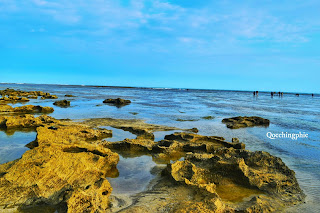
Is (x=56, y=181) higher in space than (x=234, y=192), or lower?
higher

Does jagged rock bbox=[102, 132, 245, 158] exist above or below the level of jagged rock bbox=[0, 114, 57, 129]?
below

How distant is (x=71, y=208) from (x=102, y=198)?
514mm

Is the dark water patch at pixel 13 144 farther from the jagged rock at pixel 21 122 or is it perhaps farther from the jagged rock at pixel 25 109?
the jagged rock at pixel 25 109

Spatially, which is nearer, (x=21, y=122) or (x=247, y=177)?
(x=247, y=177)

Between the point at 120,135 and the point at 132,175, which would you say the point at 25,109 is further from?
the point at 132,175

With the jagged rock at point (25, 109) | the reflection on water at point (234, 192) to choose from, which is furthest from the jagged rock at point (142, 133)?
the jagged rock at point (25, 109)

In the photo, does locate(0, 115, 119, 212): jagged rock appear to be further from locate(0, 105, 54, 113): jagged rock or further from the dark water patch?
locate(0, 105, 54, 113): jagged rock

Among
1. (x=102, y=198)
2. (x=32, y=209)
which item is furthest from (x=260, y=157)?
(x=32, y=209)

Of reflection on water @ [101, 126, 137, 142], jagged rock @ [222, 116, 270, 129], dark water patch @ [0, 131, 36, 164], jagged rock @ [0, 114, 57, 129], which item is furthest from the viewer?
jagged rock @ [222, 116, 270, 129]

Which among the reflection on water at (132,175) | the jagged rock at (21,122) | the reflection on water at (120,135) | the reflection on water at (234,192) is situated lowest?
the reflection on water at (234,192)

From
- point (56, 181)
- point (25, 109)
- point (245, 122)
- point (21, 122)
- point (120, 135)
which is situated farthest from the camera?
point (25, 109)

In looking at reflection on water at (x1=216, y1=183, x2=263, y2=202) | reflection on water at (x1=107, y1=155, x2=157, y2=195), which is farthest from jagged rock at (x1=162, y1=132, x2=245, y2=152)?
reflection on water at (x1=216, y1=183, x2=263, y2=202)

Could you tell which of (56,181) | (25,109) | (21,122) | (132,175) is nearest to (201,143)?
(132,175)

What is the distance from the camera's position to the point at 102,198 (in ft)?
11.4
